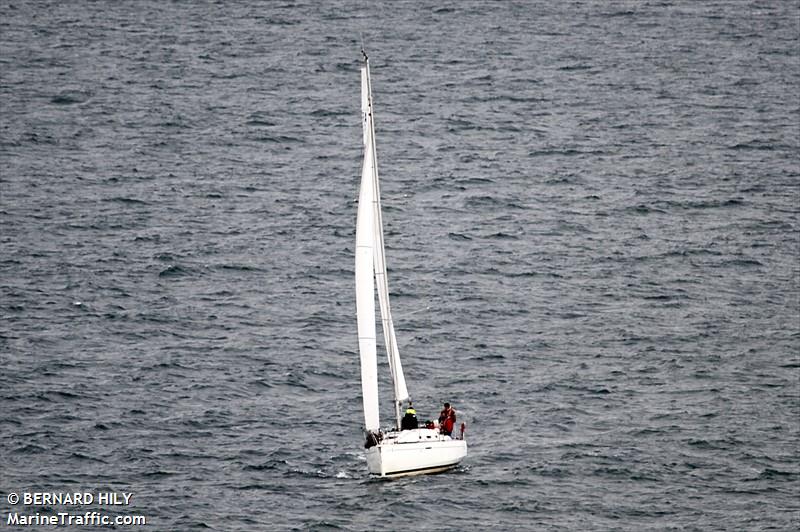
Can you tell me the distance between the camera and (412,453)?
56.1 metres

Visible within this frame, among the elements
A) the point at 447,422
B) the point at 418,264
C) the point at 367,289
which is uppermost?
the point at 418,264

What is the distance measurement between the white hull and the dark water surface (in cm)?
86

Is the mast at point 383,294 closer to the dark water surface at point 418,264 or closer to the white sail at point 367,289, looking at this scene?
the white sail at point 367,289

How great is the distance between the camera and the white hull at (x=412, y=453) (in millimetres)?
55594

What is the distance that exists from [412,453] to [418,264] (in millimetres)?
33173

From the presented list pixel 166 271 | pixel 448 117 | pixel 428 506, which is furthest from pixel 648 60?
pixel 428 506

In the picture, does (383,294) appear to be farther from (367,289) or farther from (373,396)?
(373,396)

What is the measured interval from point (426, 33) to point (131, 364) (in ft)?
300

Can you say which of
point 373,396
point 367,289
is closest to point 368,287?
point 367,289

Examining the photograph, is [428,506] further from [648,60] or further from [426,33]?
[426,33]

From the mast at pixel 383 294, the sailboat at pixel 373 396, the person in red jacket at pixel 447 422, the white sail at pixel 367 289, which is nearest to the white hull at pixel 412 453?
the sailboat at pixel 373 396

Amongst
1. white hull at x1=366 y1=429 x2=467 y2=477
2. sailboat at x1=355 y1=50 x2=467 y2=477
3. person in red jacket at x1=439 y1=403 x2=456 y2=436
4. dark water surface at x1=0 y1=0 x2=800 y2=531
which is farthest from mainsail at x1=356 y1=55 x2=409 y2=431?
dark water surface at x1=0 y1=0 x2=800 y2=531

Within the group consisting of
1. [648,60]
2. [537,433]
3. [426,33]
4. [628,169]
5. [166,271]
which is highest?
[426,33]

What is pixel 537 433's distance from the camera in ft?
207
